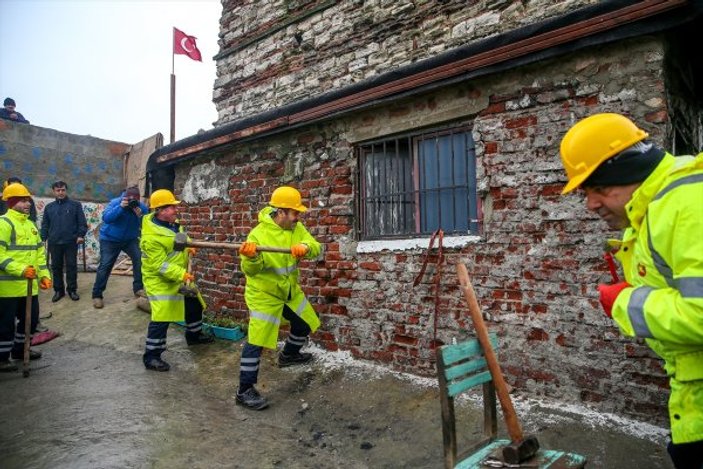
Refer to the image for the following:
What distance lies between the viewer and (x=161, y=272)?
5.09 metres

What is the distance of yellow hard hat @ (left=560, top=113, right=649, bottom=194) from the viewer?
172 centimetres

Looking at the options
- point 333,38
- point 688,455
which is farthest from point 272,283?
point 333,38

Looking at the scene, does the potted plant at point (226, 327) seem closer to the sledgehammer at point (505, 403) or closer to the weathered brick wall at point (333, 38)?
the weathered brick wall at point (333, 38)

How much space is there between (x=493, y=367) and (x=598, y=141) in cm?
129

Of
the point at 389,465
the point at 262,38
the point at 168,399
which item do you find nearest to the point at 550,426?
the point at 389,465

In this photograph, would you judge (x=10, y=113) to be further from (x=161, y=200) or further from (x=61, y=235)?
(x=161, y=200)

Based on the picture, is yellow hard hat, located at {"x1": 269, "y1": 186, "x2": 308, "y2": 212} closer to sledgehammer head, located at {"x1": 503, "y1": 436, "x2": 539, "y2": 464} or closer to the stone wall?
sledgehammer head, located at {"x1": 503, "y1": 436, "x2": 539, "y2": 464}

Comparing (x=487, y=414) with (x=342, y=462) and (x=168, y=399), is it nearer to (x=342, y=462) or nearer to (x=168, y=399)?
(x=342, y=462)

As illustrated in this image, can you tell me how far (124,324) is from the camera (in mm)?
6727

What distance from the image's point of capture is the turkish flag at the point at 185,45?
9.41 m

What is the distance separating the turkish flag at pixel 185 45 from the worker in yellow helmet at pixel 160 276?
5.48 metres

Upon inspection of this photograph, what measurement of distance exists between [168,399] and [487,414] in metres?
3.09

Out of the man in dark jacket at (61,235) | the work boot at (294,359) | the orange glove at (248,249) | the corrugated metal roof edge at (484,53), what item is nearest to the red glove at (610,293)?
the corrugated metal roof edge at (484,53)

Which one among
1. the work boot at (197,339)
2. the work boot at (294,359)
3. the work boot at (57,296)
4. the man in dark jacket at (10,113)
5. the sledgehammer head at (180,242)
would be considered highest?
the man in dark jacket at (10,113)
